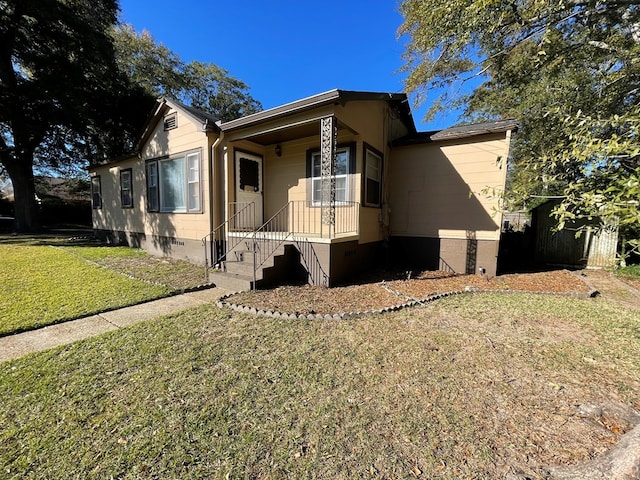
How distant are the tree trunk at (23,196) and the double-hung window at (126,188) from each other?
374 inches

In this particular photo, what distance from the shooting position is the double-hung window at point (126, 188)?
10.7 metres

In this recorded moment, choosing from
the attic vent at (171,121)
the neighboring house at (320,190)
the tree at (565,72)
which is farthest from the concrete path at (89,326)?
the attic vent at (171,121)

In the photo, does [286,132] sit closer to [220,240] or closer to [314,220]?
[314,220]

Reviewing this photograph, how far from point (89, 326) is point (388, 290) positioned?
513 centimetres

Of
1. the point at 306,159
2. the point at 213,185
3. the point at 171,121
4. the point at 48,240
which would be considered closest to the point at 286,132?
the point at 306,159

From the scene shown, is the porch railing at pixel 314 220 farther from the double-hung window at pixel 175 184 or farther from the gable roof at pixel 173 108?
the gable roof at pixel 173 108

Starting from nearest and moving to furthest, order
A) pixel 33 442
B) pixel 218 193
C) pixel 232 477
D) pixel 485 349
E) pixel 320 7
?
pixel 232 477 → pixel 33 442 → pixel 485 349 → pixel 218 193 → pixel 320 7

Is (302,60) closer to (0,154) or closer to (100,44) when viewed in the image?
(100,44)

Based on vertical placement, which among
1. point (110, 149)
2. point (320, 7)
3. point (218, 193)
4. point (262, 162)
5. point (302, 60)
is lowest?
point (218, 193)

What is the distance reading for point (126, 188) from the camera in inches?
433

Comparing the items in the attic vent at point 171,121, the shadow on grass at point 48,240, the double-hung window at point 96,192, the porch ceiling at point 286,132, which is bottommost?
the shadow on grass at point 48,240

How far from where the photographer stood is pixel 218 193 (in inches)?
305

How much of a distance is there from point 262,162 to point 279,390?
7.44m

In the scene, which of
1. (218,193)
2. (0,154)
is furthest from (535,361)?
(0,154)
